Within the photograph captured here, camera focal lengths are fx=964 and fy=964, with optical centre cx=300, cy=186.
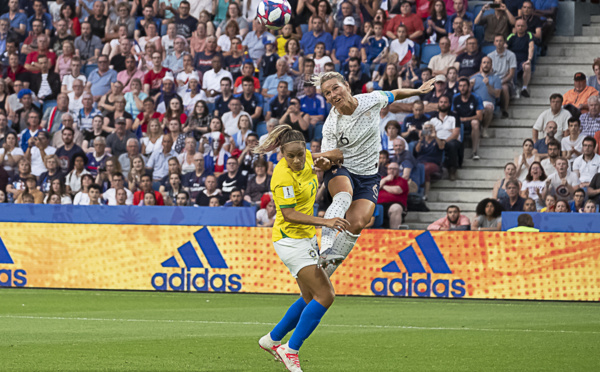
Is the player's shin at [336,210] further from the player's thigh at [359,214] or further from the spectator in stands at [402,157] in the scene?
the spectator in stands at [402,157]

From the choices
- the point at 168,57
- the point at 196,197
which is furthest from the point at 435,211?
the point at 168,57

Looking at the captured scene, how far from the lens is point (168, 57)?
21.0m

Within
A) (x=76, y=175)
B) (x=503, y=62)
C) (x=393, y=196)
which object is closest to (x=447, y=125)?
(x=503, y=62)

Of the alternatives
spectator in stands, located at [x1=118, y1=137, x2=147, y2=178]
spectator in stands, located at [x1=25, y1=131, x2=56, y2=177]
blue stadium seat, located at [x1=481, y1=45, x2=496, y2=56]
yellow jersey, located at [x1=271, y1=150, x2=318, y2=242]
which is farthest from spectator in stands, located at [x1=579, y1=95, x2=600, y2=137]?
spectator in stands, located at [x1=25, y1=131, x2=56, y2=177]

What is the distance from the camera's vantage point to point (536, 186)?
16.1 meters

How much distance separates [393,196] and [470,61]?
3.57 meters

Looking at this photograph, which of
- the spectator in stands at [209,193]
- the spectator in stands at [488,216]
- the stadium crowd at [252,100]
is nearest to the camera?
the spectator in stands at [488,216]

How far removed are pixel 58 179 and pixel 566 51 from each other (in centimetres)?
1058

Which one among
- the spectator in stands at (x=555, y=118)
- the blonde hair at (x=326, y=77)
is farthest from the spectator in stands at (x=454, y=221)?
the blonde hair at (x=326, y=77)

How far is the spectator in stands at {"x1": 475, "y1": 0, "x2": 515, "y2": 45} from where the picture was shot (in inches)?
747

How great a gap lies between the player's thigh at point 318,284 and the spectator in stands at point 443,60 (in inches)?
445

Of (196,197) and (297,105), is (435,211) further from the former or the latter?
(196,197)

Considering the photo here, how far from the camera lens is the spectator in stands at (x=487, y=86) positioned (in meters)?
18.1

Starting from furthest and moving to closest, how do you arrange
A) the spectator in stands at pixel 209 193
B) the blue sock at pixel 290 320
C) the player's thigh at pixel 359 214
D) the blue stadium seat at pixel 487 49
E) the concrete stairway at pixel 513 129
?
the blue stadium seat at pixel 487 49
the concrete stairway at pixel 513 129
the spectator in stands at pixel 209 193
the player's thigh at pixel 359 214
the blue sock at pixel 290 320
